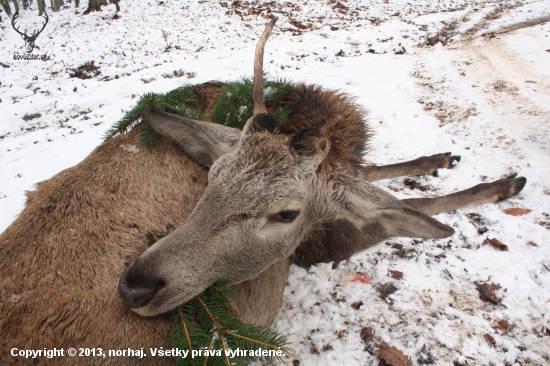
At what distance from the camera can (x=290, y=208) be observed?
240cm

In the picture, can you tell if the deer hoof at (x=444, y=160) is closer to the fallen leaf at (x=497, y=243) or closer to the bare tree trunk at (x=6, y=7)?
the fallen leaf at (x=497, y=243)

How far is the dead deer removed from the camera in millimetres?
2104

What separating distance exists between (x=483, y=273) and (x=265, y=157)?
2.62 meters

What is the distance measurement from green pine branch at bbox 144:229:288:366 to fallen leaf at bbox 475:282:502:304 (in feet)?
7.26

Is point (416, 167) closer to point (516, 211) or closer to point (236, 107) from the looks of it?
point (516, 211)

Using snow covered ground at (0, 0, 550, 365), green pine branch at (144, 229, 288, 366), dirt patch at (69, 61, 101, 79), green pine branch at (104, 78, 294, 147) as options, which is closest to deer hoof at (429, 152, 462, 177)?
snow covered ground at (0, 0, 550, 365)

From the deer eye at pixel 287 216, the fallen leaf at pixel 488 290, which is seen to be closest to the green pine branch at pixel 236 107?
the deer eye at pixel 287 216

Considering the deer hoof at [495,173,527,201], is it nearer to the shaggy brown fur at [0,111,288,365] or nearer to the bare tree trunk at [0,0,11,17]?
the shaggy brown fur at [0,111,288,365]

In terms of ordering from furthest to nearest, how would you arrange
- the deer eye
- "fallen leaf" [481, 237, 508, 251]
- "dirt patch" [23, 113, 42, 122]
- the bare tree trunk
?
the bare tree trunk, "dirt patch" [23, 113, 42, 122], "fallen leaf" [481, 237, 508, 251], the deer eye

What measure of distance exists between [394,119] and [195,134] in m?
4.63

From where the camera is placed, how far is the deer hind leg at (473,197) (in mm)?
4273

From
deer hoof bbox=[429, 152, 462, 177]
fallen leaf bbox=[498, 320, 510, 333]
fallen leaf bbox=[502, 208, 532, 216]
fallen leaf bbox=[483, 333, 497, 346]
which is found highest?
deer hoof bbox=[429, 152, 462, 177]

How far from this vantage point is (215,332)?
84.0 inches

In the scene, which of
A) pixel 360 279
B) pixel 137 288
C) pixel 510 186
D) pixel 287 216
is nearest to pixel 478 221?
pixel 510 186
